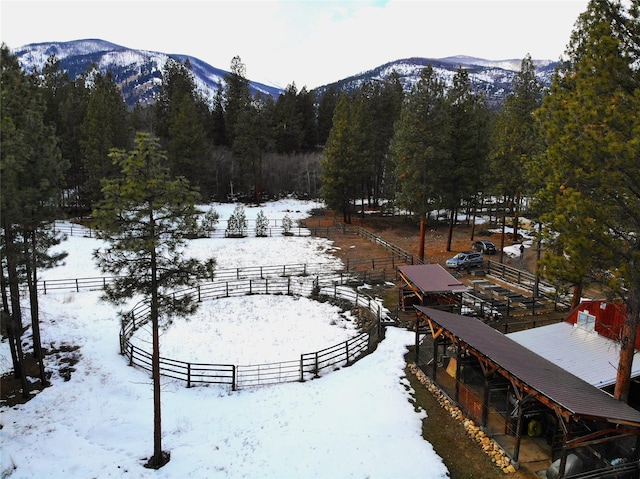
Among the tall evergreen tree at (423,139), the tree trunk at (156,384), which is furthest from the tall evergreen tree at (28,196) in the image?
the tall evergreen tree at (423,139)

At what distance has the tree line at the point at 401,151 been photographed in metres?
10.9

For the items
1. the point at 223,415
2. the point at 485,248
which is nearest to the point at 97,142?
the point at 223,415

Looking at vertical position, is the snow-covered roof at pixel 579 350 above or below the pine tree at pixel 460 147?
below

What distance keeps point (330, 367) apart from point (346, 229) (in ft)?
91.0

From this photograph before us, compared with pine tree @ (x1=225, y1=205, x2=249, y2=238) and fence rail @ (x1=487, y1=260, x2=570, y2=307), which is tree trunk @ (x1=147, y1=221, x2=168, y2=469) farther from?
pine tree @ (x1=225, y1=205, x2=249, y2=238)

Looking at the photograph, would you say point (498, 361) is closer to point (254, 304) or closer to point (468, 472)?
point (468, 472)

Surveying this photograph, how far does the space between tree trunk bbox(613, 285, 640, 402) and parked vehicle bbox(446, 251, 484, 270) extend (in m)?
18.2

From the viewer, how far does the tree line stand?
429 inches

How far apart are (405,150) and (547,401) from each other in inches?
894

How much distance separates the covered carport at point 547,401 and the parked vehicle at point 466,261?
48.4 feet

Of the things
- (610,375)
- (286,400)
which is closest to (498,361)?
(610,375)

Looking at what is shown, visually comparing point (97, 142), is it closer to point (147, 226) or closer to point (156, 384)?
point (147, 226)

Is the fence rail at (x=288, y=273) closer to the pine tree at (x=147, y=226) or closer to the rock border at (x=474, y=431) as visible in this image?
the rock border at (x=474, y=431)

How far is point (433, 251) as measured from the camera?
3559 centimetres
